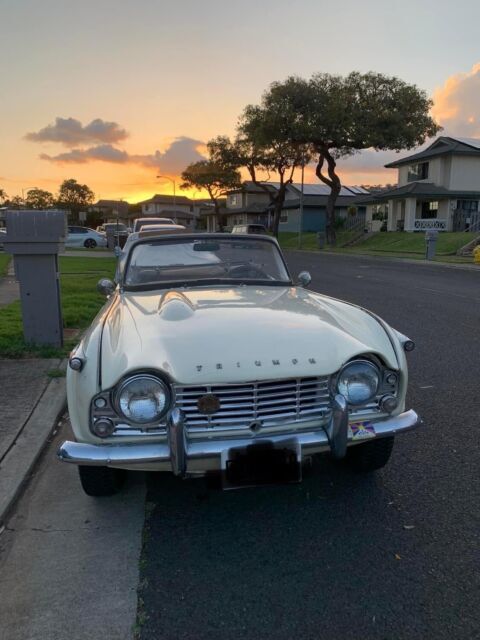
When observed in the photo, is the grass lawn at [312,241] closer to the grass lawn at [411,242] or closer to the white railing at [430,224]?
the grass lawn at [411,242]

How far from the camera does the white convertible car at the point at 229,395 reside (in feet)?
8.25

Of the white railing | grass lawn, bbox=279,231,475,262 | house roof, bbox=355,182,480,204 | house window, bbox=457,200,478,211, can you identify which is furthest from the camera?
house window, bbox=457,200,478,211

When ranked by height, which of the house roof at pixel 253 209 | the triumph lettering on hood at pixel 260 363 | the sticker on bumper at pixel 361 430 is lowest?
the sticker on bumper at pixel 361 430

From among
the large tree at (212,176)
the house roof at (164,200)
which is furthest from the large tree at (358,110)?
the house roof at (164,200)

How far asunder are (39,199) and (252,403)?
11794cm

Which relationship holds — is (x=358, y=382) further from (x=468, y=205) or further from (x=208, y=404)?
(x=468, y=205)

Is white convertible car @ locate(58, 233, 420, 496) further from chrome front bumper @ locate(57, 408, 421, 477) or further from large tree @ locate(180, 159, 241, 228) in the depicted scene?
large tree @ locate(180, 159, 241, 228)

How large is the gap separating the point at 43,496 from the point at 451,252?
25.4 metres

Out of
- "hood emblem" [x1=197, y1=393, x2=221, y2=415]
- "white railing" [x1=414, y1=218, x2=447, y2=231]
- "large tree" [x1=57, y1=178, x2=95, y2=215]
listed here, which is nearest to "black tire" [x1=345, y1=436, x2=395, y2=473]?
"hood emblem" [x1=197, y1=393, x2=221, y2=415]

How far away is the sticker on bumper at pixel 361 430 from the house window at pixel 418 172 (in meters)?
39.8

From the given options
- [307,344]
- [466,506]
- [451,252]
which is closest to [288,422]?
[307,344]

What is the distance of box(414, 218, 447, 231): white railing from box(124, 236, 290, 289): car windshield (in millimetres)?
32802

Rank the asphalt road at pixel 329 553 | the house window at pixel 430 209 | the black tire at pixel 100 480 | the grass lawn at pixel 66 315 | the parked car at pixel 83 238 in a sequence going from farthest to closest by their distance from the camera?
the house window at pixel 430 209 → the parked car at pixel 83 238 → the grass lawn at pixel 66 315 → the black tire at pixel 100 480 → the asphalt road at pixel 329 553

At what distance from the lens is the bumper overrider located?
2467 millimetres
